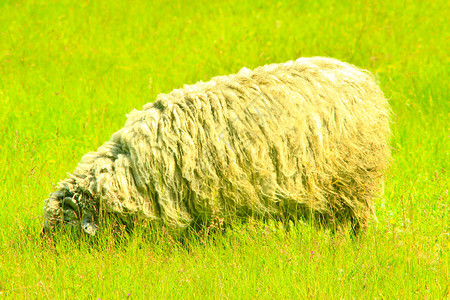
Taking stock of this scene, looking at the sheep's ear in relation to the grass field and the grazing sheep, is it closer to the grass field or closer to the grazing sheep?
the grazing sheep

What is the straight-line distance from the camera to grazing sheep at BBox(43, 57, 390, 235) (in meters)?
3.70

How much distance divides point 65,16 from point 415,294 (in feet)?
28.7

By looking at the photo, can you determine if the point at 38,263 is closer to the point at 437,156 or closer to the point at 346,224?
the point at 346,224

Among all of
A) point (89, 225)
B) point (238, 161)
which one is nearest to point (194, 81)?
point (238, 161)

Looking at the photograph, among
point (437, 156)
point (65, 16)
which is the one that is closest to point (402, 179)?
point (437, 156)

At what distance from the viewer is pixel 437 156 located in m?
5.20

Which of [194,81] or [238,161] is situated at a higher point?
[194,81]

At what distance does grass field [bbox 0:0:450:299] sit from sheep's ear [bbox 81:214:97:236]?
0.49ft

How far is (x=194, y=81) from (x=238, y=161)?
390 cm

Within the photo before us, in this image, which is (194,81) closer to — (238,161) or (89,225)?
(238,161)

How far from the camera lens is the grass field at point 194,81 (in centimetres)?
325

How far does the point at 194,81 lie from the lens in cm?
740

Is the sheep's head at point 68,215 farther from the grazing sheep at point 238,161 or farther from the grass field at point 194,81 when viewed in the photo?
the grass field at point 194,81

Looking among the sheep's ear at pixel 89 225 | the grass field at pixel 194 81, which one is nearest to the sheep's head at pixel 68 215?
the sheep's ear at pixel 89 225
